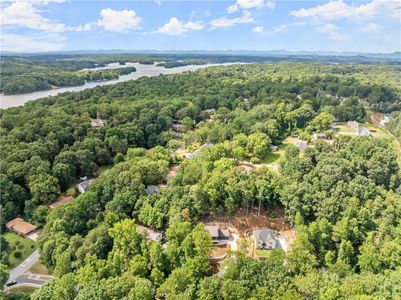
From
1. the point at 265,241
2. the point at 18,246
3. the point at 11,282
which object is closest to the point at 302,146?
the point at 265,241

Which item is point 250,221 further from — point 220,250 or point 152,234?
point 152,234

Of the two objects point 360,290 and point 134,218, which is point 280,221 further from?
point 134,218

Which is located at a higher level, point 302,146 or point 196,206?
point 302,146

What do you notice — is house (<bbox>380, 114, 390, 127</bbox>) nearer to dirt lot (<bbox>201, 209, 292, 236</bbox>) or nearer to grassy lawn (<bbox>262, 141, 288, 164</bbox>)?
grassy lawn (<bbox>262, 141, 288, 164</bbox>)

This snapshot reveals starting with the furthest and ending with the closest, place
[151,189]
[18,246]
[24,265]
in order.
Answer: [151,189], [18,246], [24,265]

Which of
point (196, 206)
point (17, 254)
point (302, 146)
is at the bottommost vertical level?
point (17, 254)

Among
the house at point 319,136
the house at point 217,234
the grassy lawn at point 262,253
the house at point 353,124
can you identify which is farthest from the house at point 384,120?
the house at point 217,234

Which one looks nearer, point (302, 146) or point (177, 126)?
point (302, 146)

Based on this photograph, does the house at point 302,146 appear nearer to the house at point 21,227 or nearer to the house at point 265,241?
the house at point 265,241

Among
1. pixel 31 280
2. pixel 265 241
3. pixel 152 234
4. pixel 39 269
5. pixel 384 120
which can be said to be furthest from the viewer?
pixel 384 120
